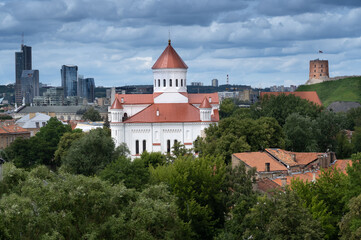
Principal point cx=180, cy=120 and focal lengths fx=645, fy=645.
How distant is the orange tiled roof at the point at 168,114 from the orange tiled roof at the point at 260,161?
27.6 m

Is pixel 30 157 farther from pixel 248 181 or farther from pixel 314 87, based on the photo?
pixel 314 87

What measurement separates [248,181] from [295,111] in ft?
175

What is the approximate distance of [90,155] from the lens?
6775 cm

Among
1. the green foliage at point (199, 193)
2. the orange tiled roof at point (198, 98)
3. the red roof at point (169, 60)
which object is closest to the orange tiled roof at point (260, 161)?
the green foliage at point (199, 193)

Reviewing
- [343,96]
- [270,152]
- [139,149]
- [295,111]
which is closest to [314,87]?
[343,96]

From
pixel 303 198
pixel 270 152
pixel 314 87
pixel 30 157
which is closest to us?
pixel 303 198

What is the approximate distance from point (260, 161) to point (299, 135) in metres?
27.5

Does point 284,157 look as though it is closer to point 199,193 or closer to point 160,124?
point 199,193

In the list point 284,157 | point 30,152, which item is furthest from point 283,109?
point 30,152

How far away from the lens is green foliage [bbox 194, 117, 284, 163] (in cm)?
6906

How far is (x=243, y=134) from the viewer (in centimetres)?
7381

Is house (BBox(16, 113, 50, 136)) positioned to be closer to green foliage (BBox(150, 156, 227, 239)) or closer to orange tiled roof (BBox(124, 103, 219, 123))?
orange tiled roof (BBox(124, 103, 219, 123))

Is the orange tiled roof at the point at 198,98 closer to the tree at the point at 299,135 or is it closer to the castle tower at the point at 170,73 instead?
the castle tower at the point at 170,73

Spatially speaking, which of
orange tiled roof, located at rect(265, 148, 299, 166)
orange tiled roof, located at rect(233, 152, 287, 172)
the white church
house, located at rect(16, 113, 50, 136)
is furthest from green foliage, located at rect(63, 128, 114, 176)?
house, located at rect(16, 113, 50, 136)
